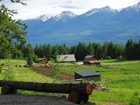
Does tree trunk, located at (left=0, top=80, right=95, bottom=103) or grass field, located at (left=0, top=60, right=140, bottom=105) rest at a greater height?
tree trunk, located at (left=0, top=80, right=95, bottom=103)

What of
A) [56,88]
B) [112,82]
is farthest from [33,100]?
[112,82]

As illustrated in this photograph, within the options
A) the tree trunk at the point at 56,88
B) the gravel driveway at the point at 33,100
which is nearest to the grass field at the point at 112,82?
the tree trunk at the point at 56,88

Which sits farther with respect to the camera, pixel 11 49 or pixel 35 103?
pixel 11 49

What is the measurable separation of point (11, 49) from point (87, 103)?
50.3ft

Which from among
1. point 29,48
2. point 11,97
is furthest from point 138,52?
point 11,97

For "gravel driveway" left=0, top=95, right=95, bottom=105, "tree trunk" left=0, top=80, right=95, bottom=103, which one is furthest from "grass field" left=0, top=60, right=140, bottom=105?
"gravel driveway" left=0, top=95, right=95, bottom=105

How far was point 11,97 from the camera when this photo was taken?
3198 centimetres

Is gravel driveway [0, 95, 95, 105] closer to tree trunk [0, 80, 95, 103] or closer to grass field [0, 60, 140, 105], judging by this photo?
tree trunk [0, 80, 95, 103]

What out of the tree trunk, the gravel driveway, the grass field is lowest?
the grass field

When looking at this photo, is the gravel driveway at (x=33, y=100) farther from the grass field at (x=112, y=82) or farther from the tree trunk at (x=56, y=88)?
the grass field at (x=112, y=82)

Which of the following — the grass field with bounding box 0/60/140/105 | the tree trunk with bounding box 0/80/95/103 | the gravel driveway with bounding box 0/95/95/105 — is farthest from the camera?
the grass field with bounding box 0/60/140/105

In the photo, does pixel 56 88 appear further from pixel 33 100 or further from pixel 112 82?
pixel 112 82

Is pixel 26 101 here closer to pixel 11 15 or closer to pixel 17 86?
pixel 17 86

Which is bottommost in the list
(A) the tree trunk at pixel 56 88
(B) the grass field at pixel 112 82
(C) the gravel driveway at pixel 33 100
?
(B) the grass field at pixel 112 82
